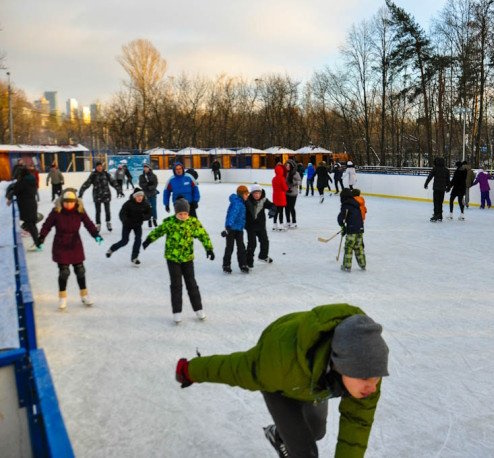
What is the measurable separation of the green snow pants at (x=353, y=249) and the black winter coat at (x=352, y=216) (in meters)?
0.13

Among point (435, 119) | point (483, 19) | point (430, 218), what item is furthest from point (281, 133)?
point (430, 218)

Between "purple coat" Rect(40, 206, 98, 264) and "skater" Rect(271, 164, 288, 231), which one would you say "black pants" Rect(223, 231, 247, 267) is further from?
"skater" Rect(271, 164, 288, 231)

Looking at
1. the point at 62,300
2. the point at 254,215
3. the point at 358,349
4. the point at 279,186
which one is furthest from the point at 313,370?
the point at 279,186

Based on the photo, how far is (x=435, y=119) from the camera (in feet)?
119

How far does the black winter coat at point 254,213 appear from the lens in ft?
23.9

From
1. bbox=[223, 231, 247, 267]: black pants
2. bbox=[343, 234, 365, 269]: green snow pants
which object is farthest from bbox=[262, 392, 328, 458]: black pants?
bbox=[343, 234, 365, 269]: green snow pants

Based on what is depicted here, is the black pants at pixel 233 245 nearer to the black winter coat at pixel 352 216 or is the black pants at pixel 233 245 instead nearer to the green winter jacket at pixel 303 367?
the black winter coat at pixel 352 216

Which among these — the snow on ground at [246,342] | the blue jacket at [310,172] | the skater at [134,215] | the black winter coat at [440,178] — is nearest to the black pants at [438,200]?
the black winter coat at [440,178]

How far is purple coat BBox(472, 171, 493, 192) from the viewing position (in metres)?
14.2

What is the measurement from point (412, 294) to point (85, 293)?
12.8 feet

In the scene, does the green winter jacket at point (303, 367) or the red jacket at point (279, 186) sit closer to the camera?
the green winter jacket at point (303, 367)

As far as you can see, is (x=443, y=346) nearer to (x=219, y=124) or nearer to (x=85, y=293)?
(x=85, y=293)

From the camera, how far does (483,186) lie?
1449 centimetres

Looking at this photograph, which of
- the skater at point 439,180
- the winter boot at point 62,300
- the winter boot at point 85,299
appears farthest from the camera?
the skater at point 439,180
